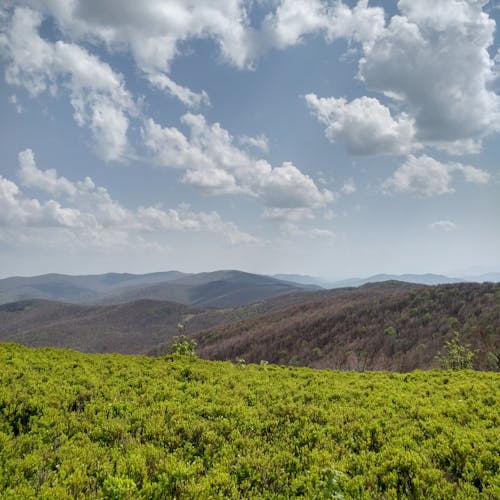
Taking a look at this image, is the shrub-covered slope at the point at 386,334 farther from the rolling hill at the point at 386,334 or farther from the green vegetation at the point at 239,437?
the green vegetation at the point at 239,437

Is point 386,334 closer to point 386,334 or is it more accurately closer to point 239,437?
point 386,334

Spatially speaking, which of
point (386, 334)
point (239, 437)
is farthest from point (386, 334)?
point (239, 437)

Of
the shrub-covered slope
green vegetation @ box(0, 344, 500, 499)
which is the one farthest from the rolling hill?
green vegetation @ box(0, 344, 500, 499)

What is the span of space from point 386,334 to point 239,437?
7979cm

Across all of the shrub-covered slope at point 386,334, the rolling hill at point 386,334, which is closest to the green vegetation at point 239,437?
the shrub-covered slope at point 386,334

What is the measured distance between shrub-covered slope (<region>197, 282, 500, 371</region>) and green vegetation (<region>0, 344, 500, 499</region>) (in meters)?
24.3

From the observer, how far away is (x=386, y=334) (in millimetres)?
81000

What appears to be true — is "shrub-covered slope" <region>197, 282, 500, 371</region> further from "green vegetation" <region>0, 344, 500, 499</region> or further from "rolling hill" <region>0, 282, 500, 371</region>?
"green vegetation" <region>0, 344, 500, 499</region>

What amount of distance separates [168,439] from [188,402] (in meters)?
2.89

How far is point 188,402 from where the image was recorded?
12.2 meters

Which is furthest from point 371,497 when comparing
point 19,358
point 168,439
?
point 19,358

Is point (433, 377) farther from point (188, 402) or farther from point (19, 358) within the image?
point (19, 358)

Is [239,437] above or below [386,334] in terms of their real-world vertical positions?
above

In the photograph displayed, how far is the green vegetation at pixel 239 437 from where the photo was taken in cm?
729
